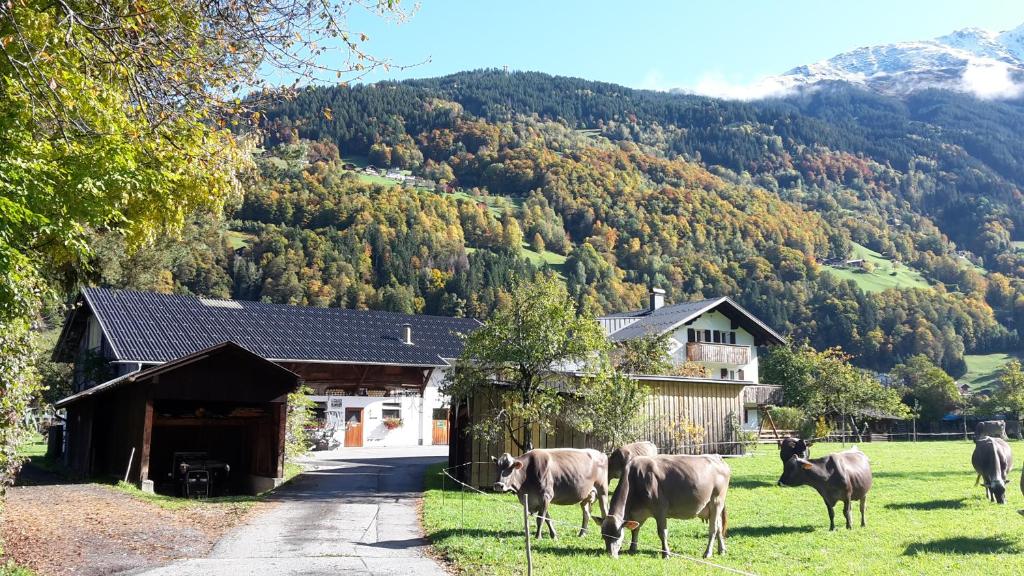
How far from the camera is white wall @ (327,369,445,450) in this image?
3662cm

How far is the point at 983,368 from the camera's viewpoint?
Answer: 128250 mm

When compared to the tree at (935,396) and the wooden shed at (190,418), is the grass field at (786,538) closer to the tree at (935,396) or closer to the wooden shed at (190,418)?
the wooden shed at (190,418)

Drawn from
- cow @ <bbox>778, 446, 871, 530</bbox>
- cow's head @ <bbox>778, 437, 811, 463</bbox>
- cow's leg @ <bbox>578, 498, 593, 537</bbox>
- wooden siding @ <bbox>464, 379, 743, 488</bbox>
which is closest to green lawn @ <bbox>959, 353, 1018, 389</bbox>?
wooden siding @ <bbox>464, 379, 743, 488</bbox>

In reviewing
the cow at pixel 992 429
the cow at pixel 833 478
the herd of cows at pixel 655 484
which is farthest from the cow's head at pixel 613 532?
the cow at pixel 992 429

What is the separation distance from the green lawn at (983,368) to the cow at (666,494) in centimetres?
12186

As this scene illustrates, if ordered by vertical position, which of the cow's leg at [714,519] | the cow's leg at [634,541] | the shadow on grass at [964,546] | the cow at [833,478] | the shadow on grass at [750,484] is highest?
the cow at [833,478]

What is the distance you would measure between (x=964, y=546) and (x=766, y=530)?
9.74 feet

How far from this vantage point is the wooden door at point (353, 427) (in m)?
36.8

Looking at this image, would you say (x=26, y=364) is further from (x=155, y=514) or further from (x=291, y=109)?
(x=291, y=109)

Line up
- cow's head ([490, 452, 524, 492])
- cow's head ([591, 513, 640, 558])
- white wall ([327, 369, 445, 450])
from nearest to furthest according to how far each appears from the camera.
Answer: cow's head ([591, 513, 640, 558]) < cow's head ([490, 452, 524, 492]) < white wall ([327, 369, 445, 450])

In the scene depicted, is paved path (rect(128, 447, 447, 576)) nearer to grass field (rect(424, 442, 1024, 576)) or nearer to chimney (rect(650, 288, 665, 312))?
grass field (rect(424, 442, 1024, 576))

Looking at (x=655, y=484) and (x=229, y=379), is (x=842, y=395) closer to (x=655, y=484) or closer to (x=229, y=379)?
(x=229, y=379)

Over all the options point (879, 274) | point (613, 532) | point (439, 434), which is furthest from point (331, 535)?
point (879, 274)

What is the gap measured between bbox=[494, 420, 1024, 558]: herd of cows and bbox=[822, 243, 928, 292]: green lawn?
138025 millimetres
